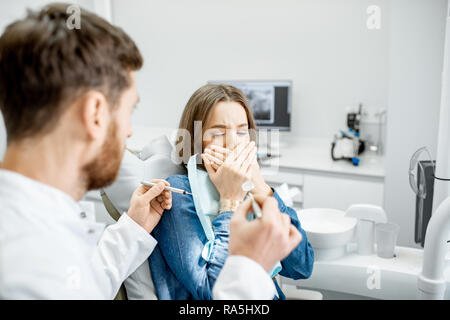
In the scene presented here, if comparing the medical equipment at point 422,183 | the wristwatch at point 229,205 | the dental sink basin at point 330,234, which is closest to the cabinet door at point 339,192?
the medical equipment at point 422,183

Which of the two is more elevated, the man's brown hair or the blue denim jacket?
the man's brown hair

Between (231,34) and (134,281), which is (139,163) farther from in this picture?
(231,34)

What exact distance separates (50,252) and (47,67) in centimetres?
31

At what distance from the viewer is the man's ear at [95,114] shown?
73 centimetres

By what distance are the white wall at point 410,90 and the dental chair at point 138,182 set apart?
153 cm

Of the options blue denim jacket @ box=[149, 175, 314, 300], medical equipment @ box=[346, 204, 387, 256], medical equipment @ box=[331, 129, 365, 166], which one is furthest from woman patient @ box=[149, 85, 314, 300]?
medical equipment @ box=[331, 129, 365, 166]

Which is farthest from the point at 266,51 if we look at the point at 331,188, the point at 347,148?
the point at 331,188

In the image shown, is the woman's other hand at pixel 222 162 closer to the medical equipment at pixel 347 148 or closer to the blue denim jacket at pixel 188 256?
the blue denim jacket at pixel 188 256

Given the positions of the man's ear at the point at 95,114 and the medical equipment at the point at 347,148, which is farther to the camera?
the medical equipment at the point at 347,148

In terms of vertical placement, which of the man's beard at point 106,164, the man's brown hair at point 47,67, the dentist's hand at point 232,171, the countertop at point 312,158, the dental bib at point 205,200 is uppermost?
the man's brown hair at point 47,67

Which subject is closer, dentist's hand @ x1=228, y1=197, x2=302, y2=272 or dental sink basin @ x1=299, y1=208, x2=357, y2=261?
dentist's hand @ x1=228, y1=197, x2=302, y2=272

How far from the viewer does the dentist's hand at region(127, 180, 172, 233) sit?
1.08m

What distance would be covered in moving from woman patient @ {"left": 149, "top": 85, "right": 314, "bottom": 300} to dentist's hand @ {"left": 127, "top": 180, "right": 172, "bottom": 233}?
28mm

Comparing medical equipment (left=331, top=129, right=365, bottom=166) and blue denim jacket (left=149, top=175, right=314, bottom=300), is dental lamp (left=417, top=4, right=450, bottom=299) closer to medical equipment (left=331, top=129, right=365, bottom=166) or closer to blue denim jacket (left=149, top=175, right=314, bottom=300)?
blue denim jacket (left=149, top=175, right=314, bottom=300)
